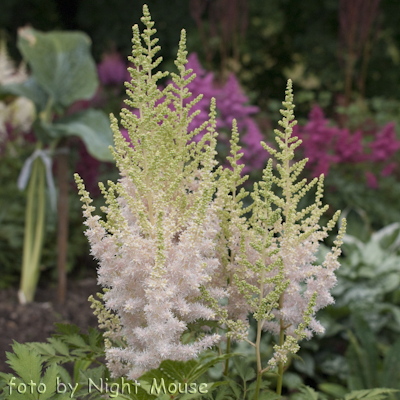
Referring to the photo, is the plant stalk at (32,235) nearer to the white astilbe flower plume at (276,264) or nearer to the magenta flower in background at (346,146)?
the magenta flower in background at (346,146)

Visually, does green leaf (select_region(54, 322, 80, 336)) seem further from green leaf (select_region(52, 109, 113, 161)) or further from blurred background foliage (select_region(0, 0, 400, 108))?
blurred background foliage (select_region(0, 0, 400, 108))

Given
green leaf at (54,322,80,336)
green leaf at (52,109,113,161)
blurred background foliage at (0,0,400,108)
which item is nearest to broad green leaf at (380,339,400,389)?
green leaf at (54,322,80,336)

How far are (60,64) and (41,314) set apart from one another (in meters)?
1.66

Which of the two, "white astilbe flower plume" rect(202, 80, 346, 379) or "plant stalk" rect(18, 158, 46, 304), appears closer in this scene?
"white astilbe flower plume" rect(202, 80, 346, 379)

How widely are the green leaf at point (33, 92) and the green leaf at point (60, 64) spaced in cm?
16

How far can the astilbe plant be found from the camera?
2.68ft

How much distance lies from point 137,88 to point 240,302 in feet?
1.67

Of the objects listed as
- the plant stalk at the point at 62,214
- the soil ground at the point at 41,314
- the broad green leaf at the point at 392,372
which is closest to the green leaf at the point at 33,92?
the plant stalk at the point at 62,214

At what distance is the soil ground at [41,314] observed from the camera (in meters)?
2.62

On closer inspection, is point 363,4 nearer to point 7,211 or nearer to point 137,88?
point 7,211

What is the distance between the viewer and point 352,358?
2094 mm

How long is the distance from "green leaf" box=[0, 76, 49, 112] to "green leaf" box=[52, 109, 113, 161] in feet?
0.59

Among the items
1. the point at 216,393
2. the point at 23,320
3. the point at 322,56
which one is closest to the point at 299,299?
the point at 216,393

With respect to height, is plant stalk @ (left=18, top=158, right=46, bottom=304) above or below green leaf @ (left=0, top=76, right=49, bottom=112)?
below
